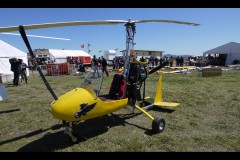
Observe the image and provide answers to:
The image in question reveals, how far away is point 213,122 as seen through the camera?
21.8ft

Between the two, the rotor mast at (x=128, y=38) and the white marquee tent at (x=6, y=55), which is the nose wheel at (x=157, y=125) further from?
the white marquee tent at (x=6, y=55)

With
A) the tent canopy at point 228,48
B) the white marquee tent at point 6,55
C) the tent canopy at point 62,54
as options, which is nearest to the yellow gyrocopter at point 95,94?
the white marquee tent at point 6,55

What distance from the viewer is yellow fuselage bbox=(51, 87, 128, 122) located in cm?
466

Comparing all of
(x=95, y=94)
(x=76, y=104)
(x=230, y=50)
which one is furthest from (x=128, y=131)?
(x=230, y=50)

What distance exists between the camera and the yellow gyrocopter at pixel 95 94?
4641 mm

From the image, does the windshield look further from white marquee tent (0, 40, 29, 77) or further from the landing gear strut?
white marquee tent (0, 40, 29, 77)

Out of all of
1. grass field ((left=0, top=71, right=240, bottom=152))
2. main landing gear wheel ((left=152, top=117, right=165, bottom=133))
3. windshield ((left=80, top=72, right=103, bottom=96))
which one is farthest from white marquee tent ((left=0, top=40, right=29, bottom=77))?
main landing gear wheel ((left=152, top=117, right=165, bottom=133))

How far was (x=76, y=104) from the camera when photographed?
15.8 ft

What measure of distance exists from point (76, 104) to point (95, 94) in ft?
2.14

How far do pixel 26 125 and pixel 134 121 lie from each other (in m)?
3.22

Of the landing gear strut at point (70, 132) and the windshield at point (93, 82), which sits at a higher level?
the windshield at point (93, 82)

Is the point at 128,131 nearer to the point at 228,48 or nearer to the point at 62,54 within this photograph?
the point at 62,54
